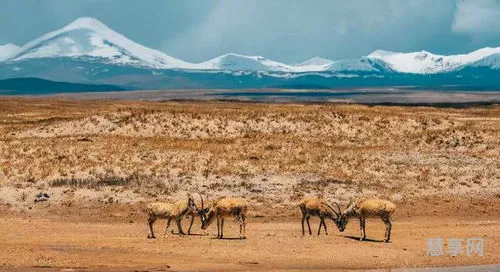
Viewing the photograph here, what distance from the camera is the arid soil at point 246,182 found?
86.3ft

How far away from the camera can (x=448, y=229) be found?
107 ft

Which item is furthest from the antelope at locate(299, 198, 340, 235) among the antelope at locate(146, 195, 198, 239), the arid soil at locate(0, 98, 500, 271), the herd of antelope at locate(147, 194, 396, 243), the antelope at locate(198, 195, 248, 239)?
the antelope at locate(146, 195, 198, 239)

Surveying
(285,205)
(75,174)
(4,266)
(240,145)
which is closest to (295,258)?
(4,266)

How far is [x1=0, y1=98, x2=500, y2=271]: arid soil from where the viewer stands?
86.3 feet

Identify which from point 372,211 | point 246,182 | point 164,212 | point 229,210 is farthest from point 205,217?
point 246,182

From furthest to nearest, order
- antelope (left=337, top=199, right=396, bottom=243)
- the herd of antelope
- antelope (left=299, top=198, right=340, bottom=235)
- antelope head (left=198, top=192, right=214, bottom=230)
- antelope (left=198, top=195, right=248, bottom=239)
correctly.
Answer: antelope (left=299, top=198, right=340, bottom=235) < antelope head (left=198, top=192, right=214, bottom=230) < antelope (left=198, top=195, right=248, bottom=239) < the herd of antelope < antelope (left=337, top=199, right=396, bottom=243)

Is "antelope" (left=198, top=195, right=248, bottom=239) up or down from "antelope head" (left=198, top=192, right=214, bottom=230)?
up

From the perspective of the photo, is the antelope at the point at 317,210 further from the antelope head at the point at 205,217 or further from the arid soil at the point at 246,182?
the antelope head at the point at 205,217

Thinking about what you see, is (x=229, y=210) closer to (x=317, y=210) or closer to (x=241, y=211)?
(x=241, y=211)

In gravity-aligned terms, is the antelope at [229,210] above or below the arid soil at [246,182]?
above

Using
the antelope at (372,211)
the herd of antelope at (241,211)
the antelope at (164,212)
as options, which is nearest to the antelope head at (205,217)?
the herd of antelope at (241,211)

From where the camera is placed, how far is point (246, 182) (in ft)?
144

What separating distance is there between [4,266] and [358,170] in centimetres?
2858

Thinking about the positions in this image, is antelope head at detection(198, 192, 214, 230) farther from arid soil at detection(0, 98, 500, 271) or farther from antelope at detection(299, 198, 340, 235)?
antelope at detection(299, 198, 340, 235)
